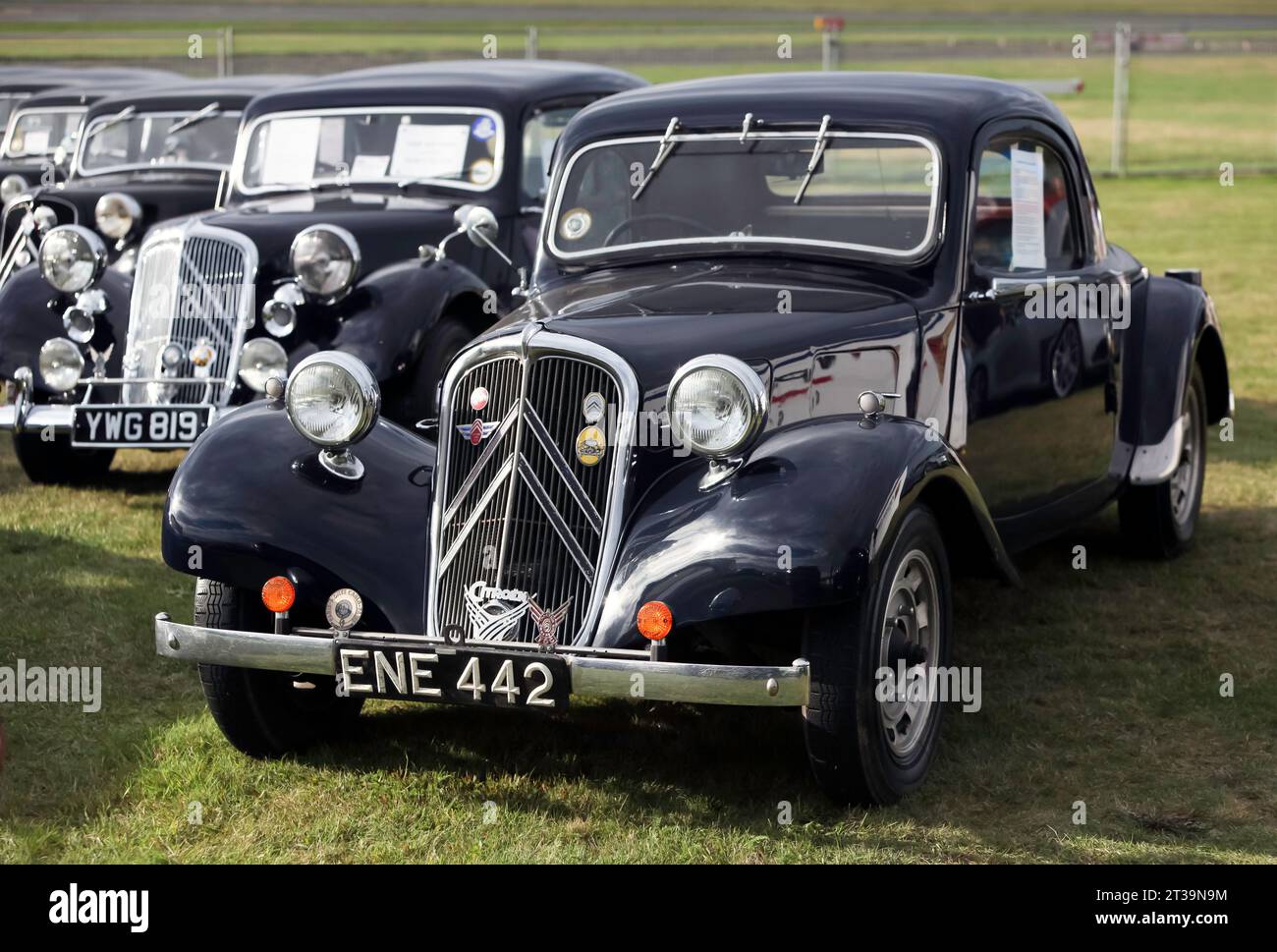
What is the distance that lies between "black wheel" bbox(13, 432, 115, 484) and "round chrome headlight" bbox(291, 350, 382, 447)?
13.3ft

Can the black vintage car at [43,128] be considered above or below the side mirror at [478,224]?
above

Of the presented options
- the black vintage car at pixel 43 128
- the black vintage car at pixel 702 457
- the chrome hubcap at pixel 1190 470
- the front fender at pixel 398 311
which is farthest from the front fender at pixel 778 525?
the black vintage car at pixel 43 128

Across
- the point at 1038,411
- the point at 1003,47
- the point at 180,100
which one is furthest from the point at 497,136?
the point at 1003,47

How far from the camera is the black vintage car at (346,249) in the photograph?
737cm

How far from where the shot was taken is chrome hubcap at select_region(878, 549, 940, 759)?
441 cm

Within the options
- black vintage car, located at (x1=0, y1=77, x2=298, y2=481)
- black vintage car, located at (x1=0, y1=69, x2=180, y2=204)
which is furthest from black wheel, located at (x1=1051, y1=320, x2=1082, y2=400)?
black vintage car, located at (x1=0, y1=69, x2=180, y2=204)

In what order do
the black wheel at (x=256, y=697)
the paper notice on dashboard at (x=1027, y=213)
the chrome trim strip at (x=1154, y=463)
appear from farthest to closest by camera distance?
the chrome trim strip at (x=1154, y=463) < the paper notice on dashboard at (x=1027, y=213) < the black wheel at (x=256, y=697)

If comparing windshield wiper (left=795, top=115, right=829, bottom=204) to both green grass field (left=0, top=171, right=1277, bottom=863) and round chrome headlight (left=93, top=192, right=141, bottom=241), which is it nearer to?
green grass field (left=0, top=171, right=1277, bottom=863)

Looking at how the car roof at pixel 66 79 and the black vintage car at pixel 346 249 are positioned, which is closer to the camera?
the black vintage car at pixel 346 249

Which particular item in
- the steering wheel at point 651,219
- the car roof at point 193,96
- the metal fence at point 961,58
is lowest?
the steering wheel at point 651,219

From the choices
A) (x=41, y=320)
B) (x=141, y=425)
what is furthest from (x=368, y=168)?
(x=141, y=425)

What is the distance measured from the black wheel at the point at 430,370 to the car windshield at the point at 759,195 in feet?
6.01

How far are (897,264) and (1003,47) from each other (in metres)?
32.7

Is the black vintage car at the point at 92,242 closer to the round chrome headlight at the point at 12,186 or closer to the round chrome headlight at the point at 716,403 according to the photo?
the round chrome headlight at the point at 12,186
